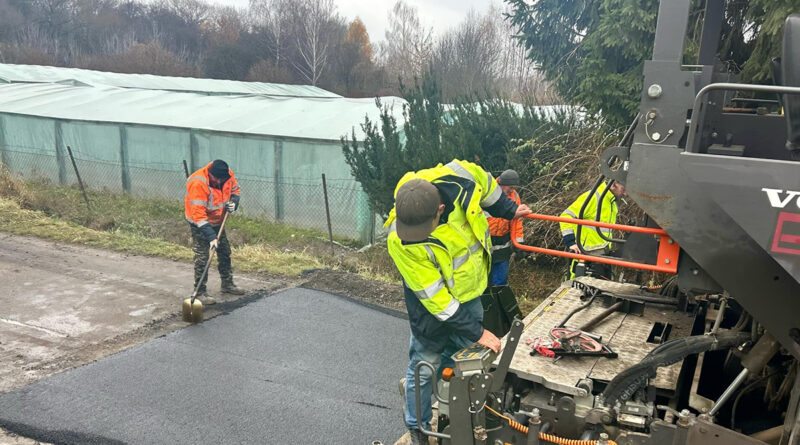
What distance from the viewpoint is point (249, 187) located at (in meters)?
12.5

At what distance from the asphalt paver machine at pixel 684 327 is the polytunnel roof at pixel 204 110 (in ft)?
28.0

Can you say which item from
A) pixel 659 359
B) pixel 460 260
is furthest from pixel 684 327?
pixel 460 260

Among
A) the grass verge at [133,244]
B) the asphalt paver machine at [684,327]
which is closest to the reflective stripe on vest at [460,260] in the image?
the asphalt paver machine at [684,327]

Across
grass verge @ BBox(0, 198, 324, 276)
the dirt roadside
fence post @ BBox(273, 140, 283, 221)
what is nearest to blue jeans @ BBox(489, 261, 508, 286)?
the dirt roadside

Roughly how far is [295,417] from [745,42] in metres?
6.43

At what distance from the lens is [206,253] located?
24.8ft

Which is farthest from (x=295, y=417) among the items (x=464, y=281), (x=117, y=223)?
(x=117, y=223)

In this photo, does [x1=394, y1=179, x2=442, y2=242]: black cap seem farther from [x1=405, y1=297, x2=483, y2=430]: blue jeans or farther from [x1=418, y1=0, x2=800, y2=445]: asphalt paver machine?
[x1=418, y1=0, x2=800, y2=445]: asphalt paver machine

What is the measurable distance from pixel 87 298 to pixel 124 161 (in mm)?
7782

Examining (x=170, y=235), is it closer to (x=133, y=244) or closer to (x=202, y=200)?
(x=133, y=244)

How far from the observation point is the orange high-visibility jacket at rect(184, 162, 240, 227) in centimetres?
731

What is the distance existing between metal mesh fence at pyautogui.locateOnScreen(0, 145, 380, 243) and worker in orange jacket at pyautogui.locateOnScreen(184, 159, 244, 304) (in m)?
2.70

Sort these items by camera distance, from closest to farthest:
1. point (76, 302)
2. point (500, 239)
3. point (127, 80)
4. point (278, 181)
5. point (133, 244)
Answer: point (500, 239), point (76, 302), point (133, 244), point (278, 181), point (127, 80)

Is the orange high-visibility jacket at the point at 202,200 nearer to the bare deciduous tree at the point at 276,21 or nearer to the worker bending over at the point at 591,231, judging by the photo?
the worker bending over at the point at 591,231
